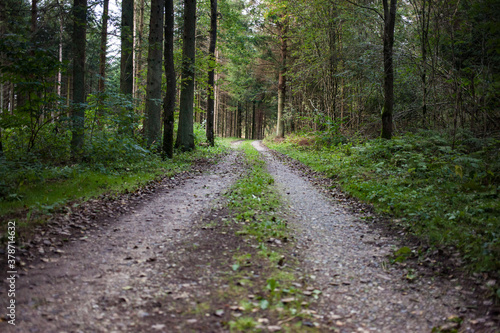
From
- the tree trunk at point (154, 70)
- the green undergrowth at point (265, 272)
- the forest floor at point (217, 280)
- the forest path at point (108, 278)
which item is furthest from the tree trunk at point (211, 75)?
the forest floor at point (217, 280)

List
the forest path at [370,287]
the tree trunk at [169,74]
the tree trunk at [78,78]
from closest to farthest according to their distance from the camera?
1. the forest path at [370,287]
2. the tree trunk at [78,78]
3. the tree trunk at [169,74]

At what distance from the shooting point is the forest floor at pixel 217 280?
3.19 metres

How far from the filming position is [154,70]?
1330 centimetres

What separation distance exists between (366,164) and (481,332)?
877 centimetres

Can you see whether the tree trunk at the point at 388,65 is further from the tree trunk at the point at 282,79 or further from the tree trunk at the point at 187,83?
the tree trunk at the point at 282,79

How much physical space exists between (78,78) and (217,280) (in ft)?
30.3

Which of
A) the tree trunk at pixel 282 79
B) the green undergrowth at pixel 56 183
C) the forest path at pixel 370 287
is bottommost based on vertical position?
the forest path at pixel 370 287

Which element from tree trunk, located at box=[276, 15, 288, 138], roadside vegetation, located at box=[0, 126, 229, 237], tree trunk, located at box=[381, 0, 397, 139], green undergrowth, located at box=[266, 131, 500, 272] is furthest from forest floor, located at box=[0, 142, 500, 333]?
tree trunk, located at box=[276, 15, 288, 138]

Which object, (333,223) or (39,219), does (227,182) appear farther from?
(39,219)

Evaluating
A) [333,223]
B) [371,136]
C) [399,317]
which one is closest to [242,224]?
[333,223]

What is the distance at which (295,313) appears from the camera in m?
3.36

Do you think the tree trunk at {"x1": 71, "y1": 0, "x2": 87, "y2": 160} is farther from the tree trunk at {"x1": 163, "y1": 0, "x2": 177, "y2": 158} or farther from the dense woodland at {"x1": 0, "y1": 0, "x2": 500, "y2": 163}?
the tree trunk at {"x1": 163, "y1": 0, "x2": 177, "y2": 158}

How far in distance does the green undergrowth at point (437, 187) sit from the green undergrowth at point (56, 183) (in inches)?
263

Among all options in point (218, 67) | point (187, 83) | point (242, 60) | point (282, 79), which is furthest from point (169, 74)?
point (282, 79)
